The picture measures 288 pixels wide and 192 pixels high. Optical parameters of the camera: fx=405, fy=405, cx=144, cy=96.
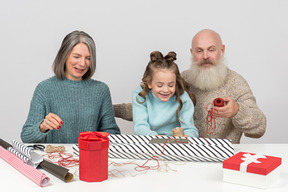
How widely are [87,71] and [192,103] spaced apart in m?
0.64

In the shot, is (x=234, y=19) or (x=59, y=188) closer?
(x=59, y=188)

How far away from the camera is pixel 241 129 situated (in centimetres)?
231

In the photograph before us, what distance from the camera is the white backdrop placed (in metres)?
3.28

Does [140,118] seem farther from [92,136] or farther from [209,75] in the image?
[92,136]

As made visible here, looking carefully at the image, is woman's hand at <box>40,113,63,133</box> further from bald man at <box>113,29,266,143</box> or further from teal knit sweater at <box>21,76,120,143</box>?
bald man at <box>113,29,266,143</box>

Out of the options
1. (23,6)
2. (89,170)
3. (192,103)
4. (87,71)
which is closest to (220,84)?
(192,103)

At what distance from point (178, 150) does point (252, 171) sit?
1.23ft

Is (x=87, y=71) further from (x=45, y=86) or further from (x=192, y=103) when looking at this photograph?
(x=192, y=103)

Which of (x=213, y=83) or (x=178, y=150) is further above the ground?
(x=213, y=83)

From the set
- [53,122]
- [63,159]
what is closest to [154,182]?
[63,159]

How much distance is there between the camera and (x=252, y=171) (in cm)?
140

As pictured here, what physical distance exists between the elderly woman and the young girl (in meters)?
0.27

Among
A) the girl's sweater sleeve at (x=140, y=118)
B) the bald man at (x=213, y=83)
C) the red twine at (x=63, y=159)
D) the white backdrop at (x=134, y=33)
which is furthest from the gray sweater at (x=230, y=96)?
the red twine at (x=63, y=159)

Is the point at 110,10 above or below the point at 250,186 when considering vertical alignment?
above
